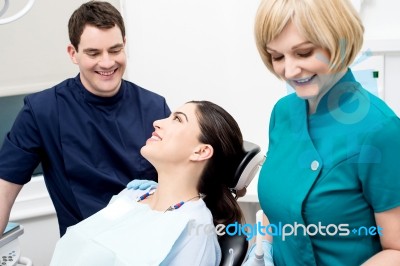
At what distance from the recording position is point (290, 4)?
3.21ft

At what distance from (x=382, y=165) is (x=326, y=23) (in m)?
0.28

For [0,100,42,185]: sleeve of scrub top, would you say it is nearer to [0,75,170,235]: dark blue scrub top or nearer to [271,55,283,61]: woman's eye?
[0,75,170,235]: dark blue scrub top

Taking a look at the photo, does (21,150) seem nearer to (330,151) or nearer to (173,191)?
(173,191)

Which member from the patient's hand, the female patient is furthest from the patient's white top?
the patient's hand

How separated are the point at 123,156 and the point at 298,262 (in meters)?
0.76

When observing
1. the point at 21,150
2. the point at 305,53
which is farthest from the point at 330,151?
the point at 21,150

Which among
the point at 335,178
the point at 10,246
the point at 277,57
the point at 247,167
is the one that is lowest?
the point at 10,246

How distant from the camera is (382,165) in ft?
3.11

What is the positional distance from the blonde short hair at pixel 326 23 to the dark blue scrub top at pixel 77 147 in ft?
2.82

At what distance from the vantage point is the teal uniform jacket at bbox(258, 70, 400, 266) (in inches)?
37.7

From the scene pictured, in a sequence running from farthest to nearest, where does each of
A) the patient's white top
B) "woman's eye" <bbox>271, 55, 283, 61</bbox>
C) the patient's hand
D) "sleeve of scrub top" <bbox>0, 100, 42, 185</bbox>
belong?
"sleeve of scrub top" <bbox>0, 100, 42, 185</bbox> < the patient's hand < the patient's white top < "woman's eye" <bbox>271, 55, 283, 61</bbox>

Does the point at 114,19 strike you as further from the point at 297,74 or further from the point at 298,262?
the point at 298,262

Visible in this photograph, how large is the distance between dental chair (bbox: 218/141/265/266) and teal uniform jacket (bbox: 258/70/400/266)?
7.3 inches

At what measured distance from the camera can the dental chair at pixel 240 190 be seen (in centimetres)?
134
